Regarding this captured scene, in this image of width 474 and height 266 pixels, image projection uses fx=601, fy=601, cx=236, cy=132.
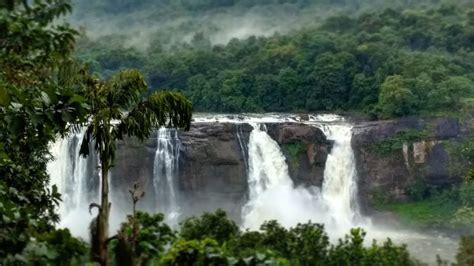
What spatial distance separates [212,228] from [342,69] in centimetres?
2564

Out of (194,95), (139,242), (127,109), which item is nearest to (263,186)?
(194,95)

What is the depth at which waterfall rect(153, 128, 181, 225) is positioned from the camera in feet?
80.9

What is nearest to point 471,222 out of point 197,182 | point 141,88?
point 197,182

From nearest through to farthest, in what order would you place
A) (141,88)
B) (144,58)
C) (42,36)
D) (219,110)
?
(42,36) < (141,88) < (219,110) < (144,58)

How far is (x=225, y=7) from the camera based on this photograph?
83312 mm

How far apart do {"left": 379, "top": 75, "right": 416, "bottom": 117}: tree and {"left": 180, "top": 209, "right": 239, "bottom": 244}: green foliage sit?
64.2ft

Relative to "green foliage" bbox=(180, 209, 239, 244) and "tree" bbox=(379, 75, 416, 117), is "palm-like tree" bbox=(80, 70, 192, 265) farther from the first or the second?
"tree" bbox=(379, 75, 416, 117)

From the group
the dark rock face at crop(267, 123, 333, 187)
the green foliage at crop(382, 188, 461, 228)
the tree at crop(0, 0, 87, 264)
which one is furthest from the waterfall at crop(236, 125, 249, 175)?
the tree at crop(0, 0, 87, 264)

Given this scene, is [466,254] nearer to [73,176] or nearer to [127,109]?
[127,109]

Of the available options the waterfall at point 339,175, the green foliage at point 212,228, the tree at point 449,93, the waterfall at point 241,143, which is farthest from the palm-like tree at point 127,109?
the tree at point 449,93

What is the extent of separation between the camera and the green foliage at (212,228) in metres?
10.2

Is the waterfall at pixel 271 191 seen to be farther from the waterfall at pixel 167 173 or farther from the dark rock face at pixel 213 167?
the waterfall at pixel 167 173

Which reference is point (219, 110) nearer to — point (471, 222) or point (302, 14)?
point (471, 222)

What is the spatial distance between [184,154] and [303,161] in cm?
527
